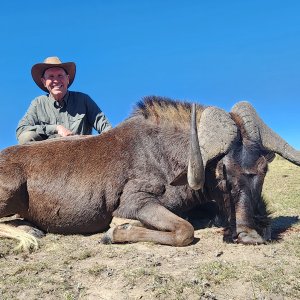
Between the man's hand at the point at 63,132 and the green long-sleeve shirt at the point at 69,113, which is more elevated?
the green long-sleeve shirt at the point at 69,113

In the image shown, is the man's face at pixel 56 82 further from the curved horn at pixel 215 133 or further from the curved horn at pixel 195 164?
the curved horn at pixel 195 164

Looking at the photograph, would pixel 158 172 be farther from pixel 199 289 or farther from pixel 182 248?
pixel 199 289

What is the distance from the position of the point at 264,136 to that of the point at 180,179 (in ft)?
4.32

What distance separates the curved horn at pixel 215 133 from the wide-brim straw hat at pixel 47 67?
3.84m

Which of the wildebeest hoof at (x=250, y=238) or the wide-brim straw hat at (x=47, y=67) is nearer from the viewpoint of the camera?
the wildebeest hoof at (x=250, y=238)

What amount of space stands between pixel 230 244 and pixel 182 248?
0.59 m

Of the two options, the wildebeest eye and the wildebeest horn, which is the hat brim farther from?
the wildebeest eye

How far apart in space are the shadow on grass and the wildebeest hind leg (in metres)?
1.19

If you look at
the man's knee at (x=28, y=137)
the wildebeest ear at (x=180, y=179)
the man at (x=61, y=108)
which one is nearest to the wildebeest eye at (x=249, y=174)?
the wildebeest ear at (x=180, y=179)

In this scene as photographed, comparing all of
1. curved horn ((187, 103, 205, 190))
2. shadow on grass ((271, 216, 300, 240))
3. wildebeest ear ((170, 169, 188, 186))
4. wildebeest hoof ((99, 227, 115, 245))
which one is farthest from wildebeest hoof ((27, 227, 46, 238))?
shadow on grass ((271, 216, 300, 240))

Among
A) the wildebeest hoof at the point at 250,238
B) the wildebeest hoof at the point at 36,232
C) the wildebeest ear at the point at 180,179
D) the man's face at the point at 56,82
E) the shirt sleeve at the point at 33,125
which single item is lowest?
the wildebeest hoof at the point at 36,232

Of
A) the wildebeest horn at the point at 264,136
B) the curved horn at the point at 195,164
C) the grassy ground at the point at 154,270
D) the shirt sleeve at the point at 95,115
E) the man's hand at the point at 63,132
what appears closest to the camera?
the grassy ground at the point at 154,270

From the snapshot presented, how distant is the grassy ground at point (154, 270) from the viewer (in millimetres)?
3500

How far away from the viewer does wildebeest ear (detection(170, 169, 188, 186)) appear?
5461 mm
